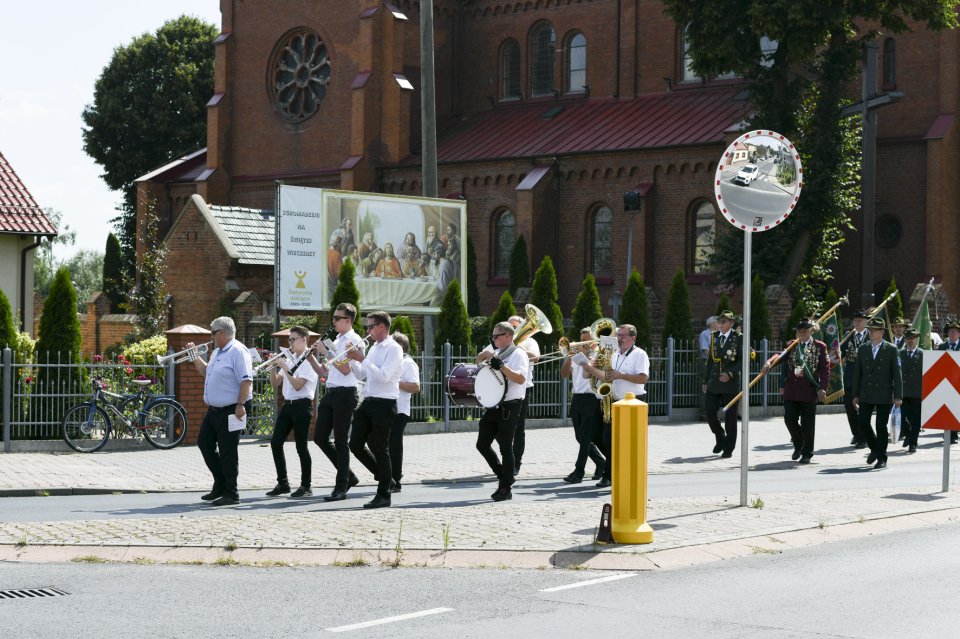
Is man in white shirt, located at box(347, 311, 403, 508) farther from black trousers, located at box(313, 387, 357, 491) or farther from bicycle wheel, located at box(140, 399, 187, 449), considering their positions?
bicycle wheel, located at box(140, 399, 187, 449)

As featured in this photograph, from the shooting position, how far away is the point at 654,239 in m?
39.4

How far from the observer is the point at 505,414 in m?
12.5

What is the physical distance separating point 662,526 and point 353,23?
36987 mm

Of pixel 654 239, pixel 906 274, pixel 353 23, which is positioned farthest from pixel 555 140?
pixel 906 274

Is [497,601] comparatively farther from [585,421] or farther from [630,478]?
[585,421]

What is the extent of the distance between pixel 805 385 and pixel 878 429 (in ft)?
3.43

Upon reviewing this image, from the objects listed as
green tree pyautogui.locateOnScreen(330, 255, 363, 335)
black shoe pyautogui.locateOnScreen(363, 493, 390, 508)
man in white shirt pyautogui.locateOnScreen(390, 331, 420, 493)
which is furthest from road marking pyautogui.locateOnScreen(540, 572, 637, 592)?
green tree pyautogui.locateOnScreen(330, 255, 363, 335)

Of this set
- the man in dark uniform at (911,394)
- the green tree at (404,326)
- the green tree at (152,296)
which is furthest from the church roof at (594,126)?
the man in dark uniform at (911,394)

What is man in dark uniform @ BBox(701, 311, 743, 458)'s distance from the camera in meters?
17.4

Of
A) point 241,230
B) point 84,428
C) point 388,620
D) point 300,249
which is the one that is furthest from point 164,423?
point 241,230

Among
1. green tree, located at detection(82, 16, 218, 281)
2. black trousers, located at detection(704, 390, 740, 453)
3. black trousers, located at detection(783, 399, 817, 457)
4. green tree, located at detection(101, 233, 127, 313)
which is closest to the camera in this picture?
black trousers, located at detection(783, 399, 817, 457)

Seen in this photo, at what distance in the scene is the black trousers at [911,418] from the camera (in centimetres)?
1847

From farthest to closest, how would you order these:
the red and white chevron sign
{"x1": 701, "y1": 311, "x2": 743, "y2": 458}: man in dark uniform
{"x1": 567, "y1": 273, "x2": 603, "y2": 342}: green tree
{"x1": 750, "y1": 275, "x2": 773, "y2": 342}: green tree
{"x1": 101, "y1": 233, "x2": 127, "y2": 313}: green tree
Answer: {"x1": 101, "y1": 233, "x2": 127, "y2": 313}: green tree < {"x1": 750, "y1": 275, "x2": 773, "y2": 342}: green tree < {"x1": 567, "y1": 273, "x2": 603, "y2": 342}: green tree < {"x1": 701, "y1": 311, "x2": 743, "y2": 458}: man in dark uniform < the red and white chevron sign

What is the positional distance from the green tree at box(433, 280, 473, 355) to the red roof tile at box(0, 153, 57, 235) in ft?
31.4
